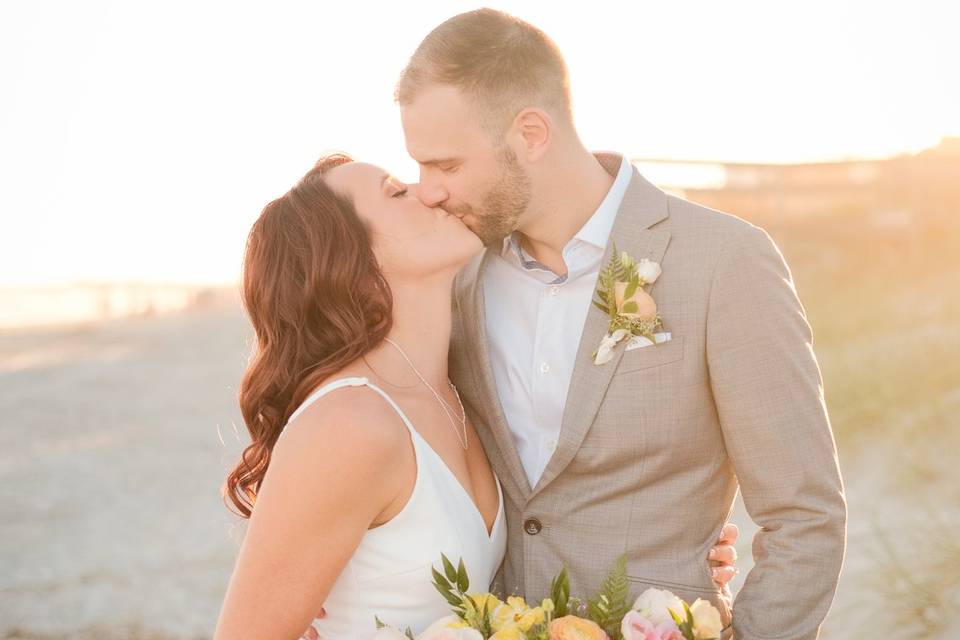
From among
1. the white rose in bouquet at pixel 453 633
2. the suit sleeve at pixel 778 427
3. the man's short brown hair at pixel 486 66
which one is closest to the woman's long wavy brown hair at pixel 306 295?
the man's short brown hair at pixel 486 66

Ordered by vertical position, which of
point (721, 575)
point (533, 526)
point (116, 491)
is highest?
point (533, 526)

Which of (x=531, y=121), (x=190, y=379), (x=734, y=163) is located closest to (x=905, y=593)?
(x=531, y=121)

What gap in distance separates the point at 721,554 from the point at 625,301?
0.84m

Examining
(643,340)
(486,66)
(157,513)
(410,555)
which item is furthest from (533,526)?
(157,513)

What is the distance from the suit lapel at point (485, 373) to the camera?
3354 mm

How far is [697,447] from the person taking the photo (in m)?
3.17

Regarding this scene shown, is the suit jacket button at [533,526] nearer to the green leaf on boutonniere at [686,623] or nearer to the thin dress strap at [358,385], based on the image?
the thin dress strap at [358,385]

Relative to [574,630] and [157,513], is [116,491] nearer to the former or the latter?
[157,513]

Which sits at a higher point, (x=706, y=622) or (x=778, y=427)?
(x=778, y=427)

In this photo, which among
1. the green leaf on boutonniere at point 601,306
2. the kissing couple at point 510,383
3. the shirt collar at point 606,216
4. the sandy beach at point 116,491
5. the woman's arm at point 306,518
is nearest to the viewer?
the woman's arm at point 306,518

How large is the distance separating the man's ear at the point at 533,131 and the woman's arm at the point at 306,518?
111 cm

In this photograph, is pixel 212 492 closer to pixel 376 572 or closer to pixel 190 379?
pixel 190 379

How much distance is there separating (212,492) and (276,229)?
859 centimetres

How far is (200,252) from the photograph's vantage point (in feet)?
161
